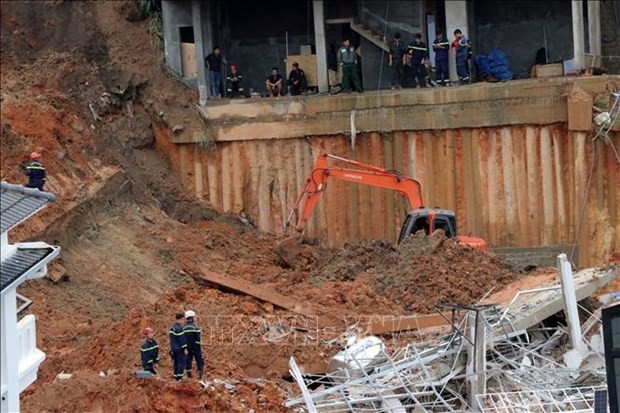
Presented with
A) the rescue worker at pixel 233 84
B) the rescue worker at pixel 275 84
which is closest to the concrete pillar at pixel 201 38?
the rescue worker at pixel 233 84

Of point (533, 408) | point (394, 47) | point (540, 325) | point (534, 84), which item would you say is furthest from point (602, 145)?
point (533, 408)

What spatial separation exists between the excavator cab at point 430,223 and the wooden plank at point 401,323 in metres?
4.33

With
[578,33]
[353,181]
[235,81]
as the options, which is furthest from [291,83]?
[578,33]

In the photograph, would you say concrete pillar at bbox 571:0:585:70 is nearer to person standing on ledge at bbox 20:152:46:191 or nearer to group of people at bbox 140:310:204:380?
person standing on ledge at bbox 20:152:46:191

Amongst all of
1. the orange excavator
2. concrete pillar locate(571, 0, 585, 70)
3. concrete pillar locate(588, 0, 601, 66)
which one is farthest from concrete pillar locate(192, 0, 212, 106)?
concrete pillar locate(588, 0, 601, 66)

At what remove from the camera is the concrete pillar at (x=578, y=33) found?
36.2 meters

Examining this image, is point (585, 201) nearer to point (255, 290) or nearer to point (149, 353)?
point (255, 290)

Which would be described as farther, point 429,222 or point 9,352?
point 429,222

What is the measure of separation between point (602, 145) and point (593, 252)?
Answer: 2.22m

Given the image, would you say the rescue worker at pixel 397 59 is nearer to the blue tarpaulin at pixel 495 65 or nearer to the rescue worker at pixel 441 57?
the rescue worker at pixel 441 57

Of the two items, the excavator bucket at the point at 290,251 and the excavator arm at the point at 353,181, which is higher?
the excavator arm at the point at 353,181

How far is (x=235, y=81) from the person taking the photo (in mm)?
38562

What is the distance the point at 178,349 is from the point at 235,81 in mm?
14590

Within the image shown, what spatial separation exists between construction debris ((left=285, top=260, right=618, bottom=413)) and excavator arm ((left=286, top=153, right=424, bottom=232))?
23.9 ft
